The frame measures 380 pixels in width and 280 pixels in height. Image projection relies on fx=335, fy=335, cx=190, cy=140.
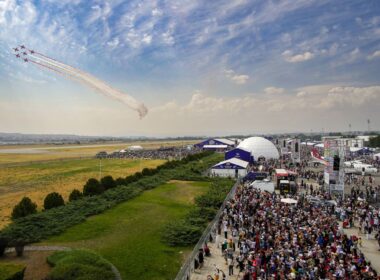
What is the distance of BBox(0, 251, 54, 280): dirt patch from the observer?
14180mm

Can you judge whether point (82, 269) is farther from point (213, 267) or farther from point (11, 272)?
point (213, 267)

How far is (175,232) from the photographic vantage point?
19562 mm

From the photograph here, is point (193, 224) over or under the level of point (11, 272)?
under

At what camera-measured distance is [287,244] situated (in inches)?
654

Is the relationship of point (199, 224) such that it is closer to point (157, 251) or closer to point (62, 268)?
point (157, 251)

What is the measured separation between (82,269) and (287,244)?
388 inches

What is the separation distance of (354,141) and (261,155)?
43899 millimetres

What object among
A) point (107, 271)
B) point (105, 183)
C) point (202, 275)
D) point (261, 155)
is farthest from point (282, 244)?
point (261, 155)

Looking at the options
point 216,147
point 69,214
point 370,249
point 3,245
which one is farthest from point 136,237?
point 216,147

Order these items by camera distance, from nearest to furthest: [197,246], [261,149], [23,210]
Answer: [197,246] < [23,210] < [261,149]

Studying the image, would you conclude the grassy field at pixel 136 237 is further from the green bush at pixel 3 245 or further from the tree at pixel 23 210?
the tree at pixel 23 210

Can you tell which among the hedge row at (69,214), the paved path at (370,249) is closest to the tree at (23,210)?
the hedge row at (69,214)

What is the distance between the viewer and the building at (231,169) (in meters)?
45.2

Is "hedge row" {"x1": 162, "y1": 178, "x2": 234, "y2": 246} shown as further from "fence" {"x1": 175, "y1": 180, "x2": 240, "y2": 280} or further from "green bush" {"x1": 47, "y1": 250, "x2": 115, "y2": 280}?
"green bush" {"x1": 47, "y1": 250, "x2": 115, "y2": 280}
